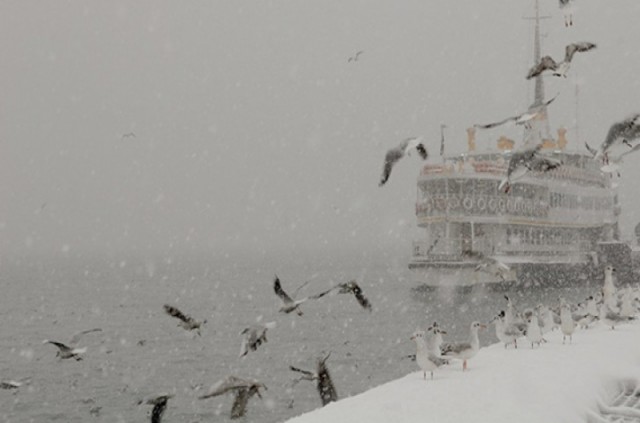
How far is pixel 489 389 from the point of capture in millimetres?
9773

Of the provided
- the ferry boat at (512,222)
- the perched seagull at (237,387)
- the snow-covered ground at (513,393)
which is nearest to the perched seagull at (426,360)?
the snow-covered ground at (513,393)

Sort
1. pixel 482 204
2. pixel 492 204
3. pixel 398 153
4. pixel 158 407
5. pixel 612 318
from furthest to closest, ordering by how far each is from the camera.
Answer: pixel 492 204 < pixel 482 204 < pixel 612 318 < pixel 398 153 < pixel 158 407

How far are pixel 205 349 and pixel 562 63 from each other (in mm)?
40098

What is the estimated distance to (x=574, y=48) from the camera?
10047 millimetres

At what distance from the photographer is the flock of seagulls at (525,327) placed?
1165cm

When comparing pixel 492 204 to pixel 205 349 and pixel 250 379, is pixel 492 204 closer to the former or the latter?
pixel 205 349

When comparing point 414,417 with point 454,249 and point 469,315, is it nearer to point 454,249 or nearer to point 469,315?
point 469,315

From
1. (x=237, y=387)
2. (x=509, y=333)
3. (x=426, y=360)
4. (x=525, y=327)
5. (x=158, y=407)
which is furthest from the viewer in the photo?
(x=525, y=327)

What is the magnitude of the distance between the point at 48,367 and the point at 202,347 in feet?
30.5

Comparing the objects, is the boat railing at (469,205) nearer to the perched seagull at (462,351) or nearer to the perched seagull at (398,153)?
the perched seagull at (462,351)

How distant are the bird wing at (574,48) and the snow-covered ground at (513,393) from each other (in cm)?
406

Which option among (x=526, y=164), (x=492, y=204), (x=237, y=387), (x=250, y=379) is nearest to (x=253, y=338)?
(x=250, y=379)

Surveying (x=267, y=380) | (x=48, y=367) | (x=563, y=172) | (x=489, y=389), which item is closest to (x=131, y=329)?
(x=48, y=367)

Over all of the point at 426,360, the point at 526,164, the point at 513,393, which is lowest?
the point at 513,393
